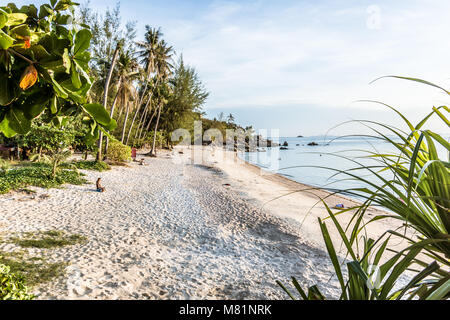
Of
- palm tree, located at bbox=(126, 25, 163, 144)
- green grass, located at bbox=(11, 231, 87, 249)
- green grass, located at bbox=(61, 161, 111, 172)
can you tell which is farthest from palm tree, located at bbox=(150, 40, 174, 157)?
green grass, located at bbox=(11, 231, 87, 249)

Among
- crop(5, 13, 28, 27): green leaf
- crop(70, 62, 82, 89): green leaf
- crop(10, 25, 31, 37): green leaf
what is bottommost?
crop(70, 62, 82, 89): green leaf

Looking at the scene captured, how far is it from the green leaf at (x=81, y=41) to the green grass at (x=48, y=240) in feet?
18.8

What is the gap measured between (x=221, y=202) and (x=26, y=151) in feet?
37.2

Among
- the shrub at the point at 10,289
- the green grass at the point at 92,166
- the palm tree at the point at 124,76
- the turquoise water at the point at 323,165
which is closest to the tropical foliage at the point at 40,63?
the turquoise water at the point at 323,165

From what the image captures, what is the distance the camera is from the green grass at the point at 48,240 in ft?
17.0

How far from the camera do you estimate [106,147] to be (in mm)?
17547

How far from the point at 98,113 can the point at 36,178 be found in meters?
10.7

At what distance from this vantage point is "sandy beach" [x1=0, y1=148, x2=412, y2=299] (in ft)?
14.2

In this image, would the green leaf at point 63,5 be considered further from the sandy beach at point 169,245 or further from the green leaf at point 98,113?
the sandy beach at point 169,245

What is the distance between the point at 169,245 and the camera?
6.15m

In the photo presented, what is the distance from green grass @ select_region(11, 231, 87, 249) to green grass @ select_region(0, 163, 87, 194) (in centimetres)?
350

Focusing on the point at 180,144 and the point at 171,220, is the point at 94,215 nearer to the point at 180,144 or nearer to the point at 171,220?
the point at 171,220

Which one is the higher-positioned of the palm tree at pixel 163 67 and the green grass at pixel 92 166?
the palm tree at pixel 163 67

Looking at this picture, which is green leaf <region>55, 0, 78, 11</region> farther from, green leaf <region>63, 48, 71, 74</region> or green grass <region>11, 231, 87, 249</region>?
green grass <region>11, 231, 87, 249</region>
